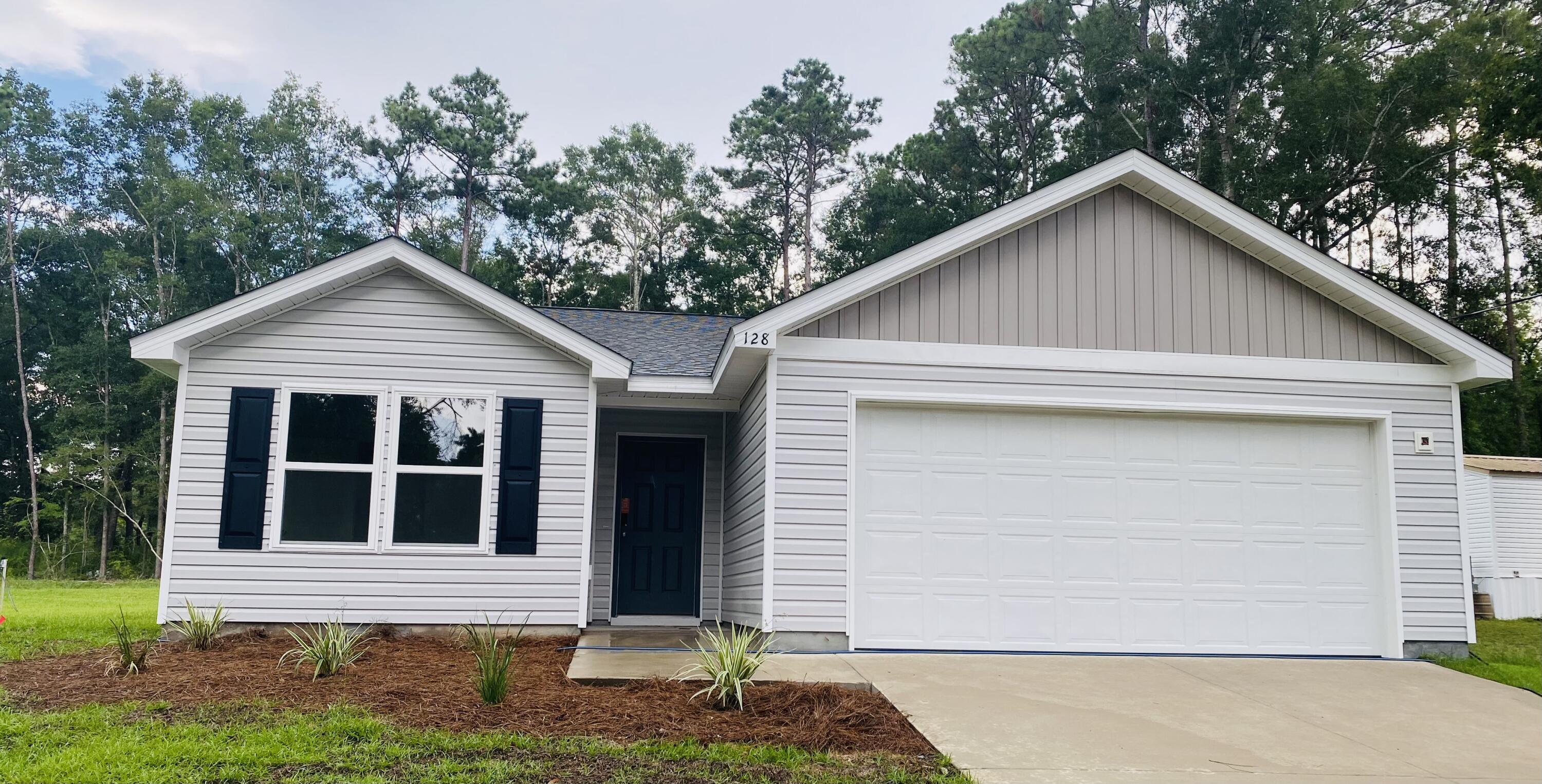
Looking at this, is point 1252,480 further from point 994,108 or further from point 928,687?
point 994,108

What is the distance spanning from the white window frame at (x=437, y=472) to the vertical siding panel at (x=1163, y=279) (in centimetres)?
562

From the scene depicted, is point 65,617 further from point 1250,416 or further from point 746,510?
point 1250,416

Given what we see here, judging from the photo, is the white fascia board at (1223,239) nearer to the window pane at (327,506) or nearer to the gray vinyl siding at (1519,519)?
the window pane at (327,506)

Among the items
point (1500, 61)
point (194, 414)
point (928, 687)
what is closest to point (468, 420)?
point (194, 414)

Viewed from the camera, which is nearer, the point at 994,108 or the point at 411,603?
the point at 411,603

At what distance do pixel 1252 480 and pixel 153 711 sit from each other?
313 inches

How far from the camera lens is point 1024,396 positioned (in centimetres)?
841

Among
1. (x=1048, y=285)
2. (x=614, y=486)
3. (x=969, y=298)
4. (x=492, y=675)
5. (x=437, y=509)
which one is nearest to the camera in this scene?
(x=492, y=675)

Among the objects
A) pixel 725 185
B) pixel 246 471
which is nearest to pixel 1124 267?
pixel 246 471

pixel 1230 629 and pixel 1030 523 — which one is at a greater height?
pixel 1030 523

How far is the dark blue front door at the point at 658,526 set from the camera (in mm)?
11164

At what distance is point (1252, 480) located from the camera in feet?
28.3

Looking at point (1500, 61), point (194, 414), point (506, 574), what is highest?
point (1500, 61)

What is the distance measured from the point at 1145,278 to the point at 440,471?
612cm
